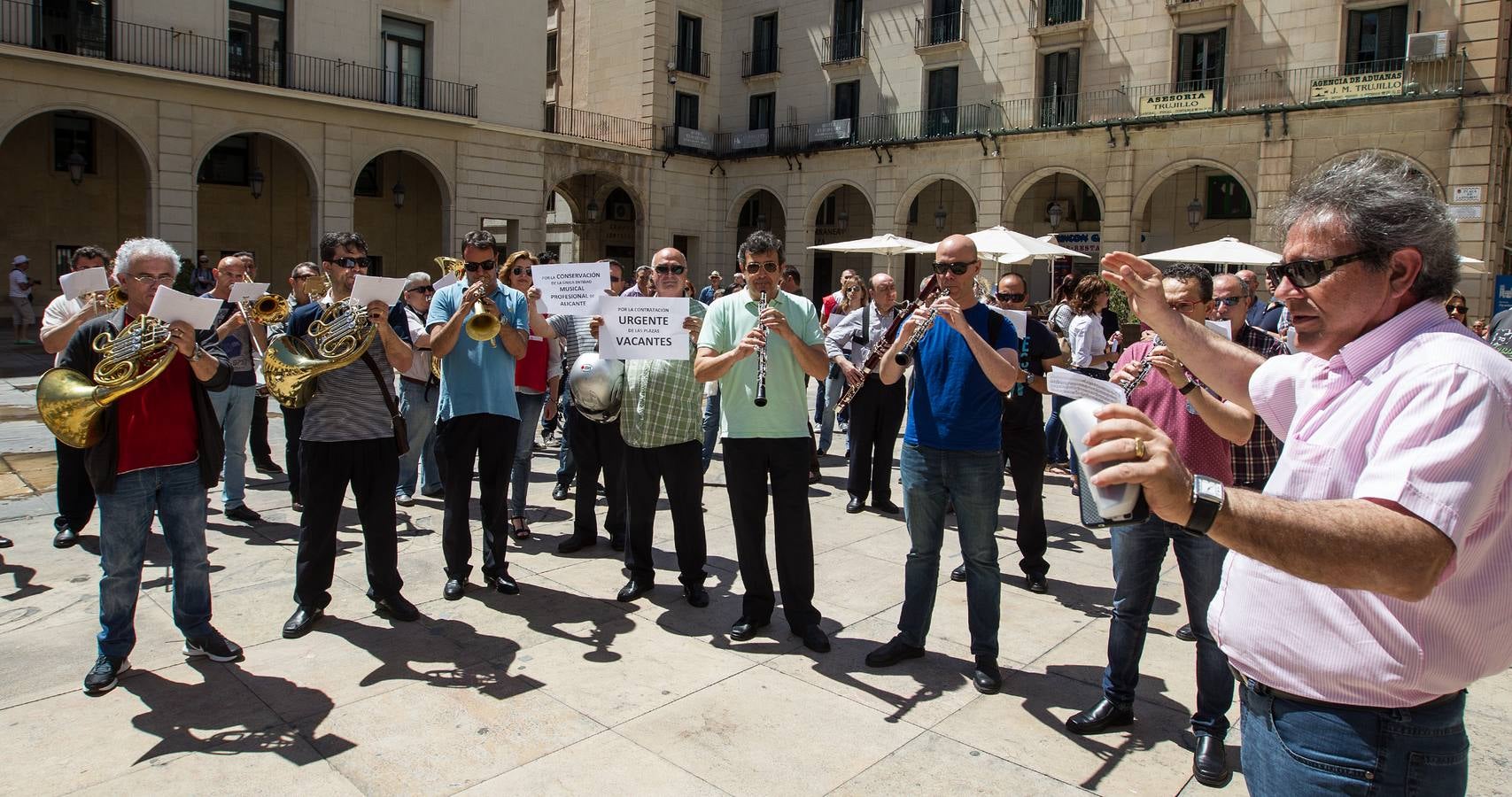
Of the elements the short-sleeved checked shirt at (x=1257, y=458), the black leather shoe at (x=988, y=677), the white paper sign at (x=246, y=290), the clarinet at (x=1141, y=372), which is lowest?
the black leather shoe at (x=988, y=677)

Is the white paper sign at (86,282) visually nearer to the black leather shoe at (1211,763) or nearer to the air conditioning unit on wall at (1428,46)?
the black leather shoe at (1211,763)

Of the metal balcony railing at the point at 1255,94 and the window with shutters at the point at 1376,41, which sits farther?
the window with shutters at the point at 1376,41

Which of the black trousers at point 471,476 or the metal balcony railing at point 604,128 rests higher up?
the metal balcony railing at point 604,128

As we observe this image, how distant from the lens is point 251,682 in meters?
4.18

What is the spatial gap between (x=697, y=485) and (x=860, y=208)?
29220 mm

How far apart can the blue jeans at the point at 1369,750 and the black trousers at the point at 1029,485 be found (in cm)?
405

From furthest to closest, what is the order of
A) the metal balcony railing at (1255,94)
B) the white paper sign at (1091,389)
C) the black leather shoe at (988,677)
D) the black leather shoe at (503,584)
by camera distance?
the metal balcony railing at (1255,94) < the black leather shoe at (503,584) < the black leather shoe at (988,677) < the white paper sign at (1091,389)

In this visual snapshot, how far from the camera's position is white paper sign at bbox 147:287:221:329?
404cm

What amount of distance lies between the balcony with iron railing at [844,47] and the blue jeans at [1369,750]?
30.0 meters

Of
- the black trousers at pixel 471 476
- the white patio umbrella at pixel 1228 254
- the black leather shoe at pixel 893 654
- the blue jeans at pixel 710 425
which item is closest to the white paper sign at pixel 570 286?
the black trousers at pixel 471 476

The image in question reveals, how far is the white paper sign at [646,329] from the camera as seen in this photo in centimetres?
529

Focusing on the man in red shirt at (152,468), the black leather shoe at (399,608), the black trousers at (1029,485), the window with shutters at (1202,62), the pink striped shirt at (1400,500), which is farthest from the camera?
the window with shutters at (1202,62)

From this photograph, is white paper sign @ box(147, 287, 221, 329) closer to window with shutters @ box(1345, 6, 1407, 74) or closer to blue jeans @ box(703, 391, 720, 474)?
blue jeans @ box(703, 391, 720, 474)

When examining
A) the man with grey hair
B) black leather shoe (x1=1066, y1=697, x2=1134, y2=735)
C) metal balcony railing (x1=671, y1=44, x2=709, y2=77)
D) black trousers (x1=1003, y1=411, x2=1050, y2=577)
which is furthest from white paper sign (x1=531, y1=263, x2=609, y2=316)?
metal balcony railing (x1=671, y1=44, x2=709, y2=77)
